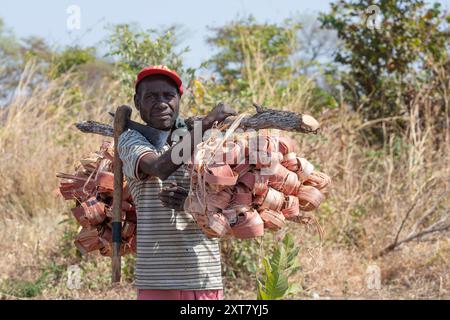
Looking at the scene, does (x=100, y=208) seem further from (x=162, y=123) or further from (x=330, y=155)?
(x=330, y=155)

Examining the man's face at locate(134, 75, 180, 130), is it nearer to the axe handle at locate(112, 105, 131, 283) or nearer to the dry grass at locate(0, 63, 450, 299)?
the axe handle at locate(112, 105, 131, 283)

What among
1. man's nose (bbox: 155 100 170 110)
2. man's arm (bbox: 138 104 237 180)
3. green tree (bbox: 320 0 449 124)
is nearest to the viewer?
man's arm (bbox: 138 104 237 180)

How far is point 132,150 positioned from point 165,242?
0.39m

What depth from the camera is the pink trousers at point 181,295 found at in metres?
3.41

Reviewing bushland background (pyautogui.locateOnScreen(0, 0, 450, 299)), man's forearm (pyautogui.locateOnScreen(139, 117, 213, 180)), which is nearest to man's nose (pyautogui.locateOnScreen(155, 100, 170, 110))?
man's forearm (pyautogui.locateOnScreen(139, 117, 213, 180))

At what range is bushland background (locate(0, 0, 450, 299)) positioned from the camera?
21.9 ft

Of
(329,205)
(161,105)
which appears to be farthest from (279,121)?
(329,205)

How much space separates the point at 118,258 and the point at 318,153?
376 cm

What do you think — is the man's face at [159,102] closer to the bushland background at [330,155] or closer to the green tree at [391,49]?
the bushland background at [330,155]

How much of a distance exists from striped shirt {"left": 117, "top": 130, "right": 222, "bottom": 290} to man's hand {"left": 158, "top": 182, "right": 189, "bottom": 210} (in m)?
0.10

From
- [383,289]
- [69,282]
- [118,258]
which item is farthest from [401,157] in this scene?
[118,258]

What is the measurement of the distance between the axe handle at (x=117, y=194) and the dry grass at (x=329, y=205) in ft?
8.52

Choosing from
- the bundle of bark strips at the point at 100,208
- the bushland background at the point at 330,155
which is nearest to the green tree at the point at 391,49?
the bushland background at the point at 330,155

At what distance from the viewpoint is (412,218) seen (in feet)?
24.7
